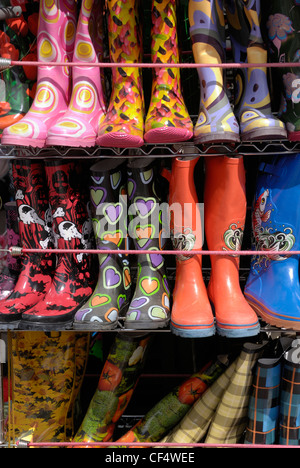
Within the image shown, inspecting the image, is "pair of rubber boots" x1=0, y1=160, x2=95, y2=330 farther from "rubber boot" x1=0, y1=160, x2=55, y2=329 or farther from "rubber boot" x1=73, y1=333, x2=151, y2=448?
"rubber boot" x1=73, y1=333, x2=151, y2=448

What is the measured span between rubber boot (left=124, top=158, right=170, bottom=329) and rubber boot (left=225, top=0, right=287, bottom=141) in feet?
0.93

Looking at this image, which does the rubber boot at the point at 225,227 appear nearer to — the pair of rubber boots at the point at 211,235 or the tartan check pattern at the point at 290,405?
the pair of rubber boots at the point at 211,235

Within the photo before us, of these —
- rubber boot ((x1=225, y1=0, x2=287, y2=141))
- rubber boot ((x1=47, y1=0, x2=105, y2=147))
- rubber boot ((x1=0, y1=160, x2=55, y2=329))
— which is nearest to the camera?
rubber boot ((x1=225, y1=0, x2=287, y2=141))

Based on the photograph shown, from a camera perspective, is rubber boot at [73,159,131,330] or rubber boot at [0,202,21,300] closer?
rubber boot at [73,159,131,330]

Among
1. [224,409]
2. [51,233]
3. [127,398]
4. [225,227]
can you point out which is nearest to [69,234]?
[51,233]

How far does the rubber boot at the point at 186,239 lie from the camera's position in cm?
111

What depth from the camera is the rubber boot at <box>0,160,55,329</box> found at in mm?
1233

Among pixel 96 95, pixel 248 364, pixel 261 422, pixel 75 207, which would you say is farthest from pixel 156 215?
pixel 261 422

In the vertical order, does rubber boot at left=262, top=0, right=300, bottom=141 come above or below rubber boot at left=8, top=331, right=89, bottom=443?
above

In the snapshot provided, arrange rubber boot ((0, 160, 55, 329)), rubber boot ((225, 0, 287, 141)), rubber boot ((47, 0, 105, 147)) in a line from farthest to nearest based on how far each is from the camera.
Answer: rubber boot ((0, 160, 55, 329)), rubber boot ((47, 0, 105, 147)), rubber boot ((225, 0, 287, 141))

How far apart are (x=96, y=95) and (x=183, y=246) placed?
0.46 m

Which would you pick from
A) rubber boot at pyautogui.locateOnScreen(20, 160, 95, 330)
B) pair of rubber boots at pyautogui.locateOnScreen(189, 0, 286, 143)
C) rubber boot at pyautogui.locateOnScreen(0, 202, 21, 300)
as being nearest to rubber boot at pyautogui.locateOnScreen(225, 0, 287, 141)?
pair of rubber boots at pyautogui.locateOnScreen(189, 0, 286, 143)

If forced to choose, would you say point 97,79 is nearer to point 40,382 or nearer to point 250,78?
point 250,78
